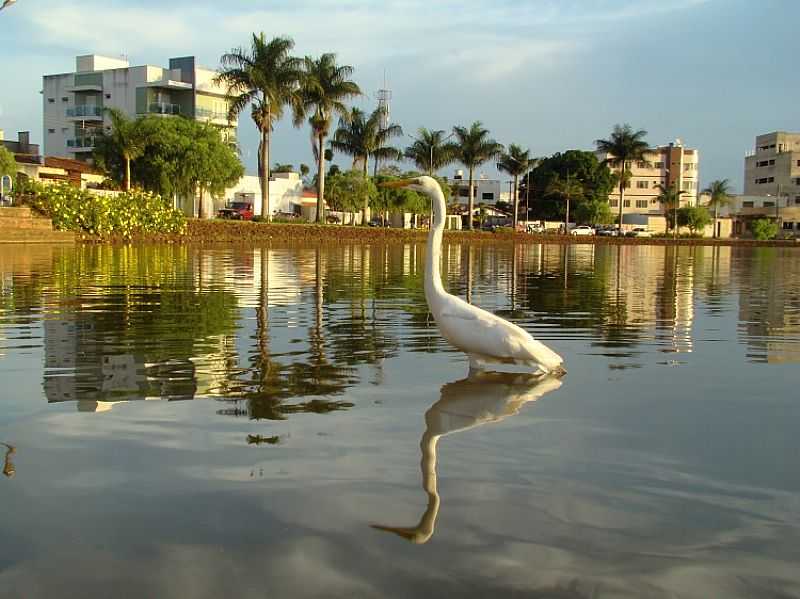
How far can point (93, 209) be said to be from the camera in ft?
131

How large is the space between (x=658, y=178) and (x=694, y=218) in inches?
1131

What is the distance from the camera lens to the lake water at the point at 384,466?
3.39 meters

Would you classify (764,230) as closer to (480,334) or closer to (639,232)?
(639,232)

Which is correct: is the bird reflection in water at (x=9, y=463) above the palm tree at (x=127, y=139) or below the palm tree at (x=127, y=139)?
below

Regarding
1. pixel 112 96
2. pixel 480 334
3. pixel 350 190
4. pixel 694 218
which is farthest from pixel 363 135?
Result: pixel 480 334

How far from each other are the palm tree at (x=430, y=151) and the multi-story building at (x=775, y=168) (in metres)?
62.2

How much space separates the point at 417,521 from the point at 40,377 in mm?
4613

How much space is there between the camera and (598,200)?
351 feet

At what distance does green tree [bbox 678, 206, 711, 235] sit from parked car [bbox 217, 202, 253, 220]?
2323 inches

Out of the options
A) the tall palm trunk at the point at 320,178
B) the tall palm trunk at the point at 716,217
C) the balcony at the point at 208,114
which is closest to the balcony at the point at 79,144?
the balcony at the point at 208,114

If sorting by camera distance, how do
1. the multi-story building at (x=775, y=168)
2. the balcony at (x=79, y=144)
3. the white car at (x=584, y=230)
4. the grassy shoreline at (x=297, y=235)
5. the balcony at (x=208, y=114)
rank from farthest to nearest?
the multi-story building at (x=775, y=168)
the white car at (x=584, y=230)
the balcony at (x=79, y=144)
the balcony at (x=208, y=114)
the grassy shoreline at (x=297, y=235)

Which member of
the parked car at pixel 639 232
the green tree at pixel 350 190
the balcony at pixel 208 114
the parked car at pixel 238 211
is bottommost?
the parked car at pixel 639 232

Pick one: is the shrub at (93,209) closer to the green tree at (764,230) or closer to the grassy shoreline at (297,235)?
the grassy shoreline at (297,235)

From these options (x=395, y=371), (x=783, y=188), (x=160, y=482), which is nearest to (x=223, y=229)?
(x=395, y=371)
